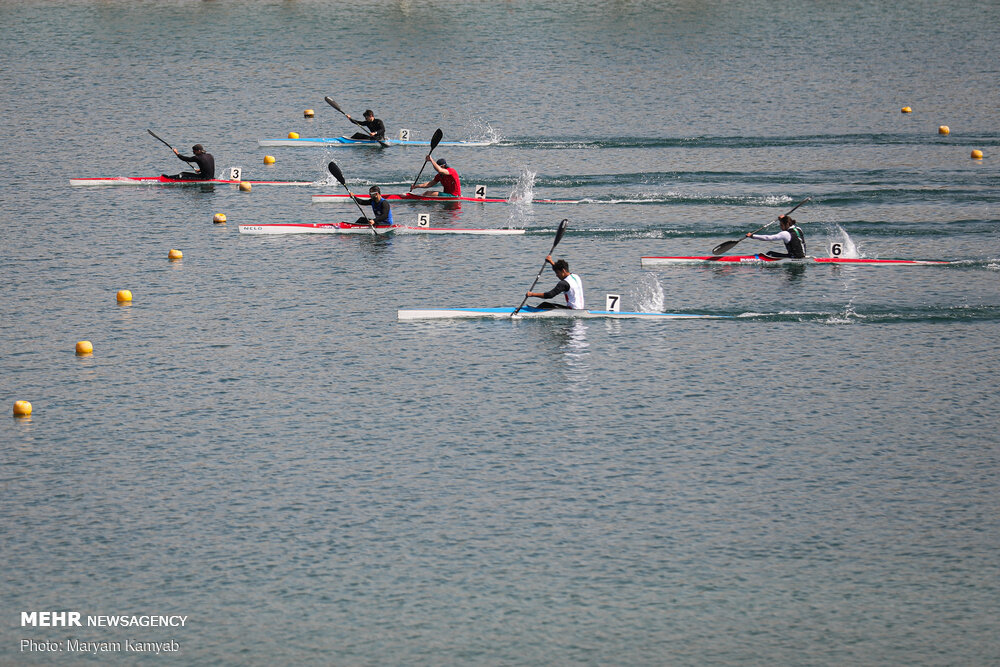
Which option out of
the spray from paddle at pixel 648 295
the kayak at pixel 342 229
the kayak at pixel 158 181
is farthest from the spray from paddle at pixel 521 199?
the kayak at pixel 158 181

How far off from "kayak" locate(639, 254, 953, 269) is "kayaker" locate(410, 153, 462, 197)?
8.82 metres

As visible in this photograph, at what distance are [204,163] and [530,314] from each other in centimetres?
1835

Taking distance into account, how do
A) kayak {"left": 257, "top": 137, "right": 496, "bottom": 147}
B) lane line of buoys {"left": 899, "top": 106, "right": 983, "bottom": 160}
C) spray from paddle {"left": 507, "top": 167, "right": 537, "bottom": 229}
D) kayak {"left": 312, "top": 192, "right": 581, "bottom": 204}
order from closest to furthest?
spray from paddle {"left": 507, "top": 167, "right": 537, "bottom": 229} → kayak {"left": 312, "top": 192, "right": 581, "bottom": 204} → lane line of buoys {"left": 899, "top": 106, "right": 983, "bottom": 160} → kayak {"left": 257, "top": 137, "right": 496, "bottom": 147}

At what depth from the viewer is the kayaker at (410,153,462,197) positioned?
1564 inches

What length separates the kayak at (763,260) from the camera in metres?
33.1

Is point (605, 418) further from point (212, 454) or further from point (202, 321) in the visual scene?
point (202, 321)

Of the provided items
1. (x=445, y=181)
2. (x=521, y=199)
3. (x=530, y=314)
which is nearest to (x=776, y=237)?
(x=530, y=314)

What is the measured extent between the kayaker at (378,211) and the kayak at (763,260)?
25.8 ft

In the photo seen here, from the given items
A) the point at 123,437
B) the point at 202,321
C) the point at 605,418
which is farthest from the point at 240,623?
the point at 202,321

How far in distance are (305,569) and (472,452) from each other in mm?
4820

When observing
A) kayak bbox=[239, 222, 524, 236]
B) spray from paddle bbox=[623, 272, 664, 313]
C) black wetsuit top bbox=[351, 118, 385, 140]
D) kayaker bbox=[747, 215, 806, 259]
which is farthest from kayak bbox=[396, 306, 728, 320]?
black wetsuit top bbox=[351, 118, 385, 140]

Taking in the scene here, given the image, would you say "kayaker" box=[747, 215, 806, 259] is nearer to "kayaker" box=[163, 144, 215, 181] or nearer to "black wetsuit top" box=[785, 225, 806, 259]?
"black wetsuit top" box=[785, 225, 806, 259]

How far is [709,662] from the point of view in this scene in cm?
→ 1609

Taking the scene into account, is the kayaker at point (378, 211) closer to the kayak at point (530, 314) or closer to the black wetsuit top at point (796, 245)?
the kayak at point (530, 314)
